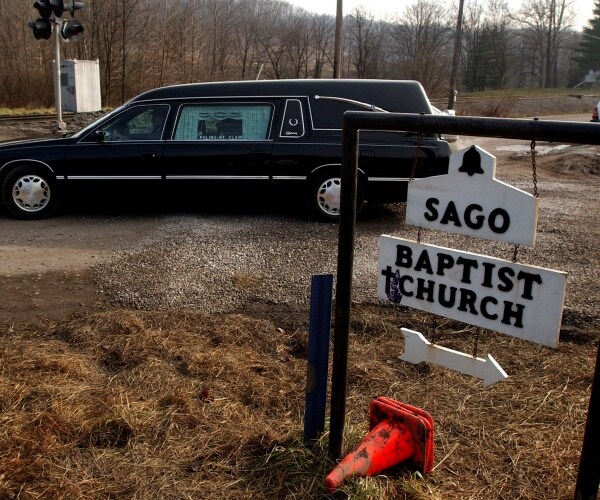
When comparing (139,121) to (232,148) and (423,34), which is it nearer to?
(232,148)

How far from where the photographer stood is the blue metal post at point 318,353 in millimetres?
3080

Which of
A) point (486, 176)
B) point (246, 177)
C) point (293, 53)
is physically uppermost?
point (293, 53)

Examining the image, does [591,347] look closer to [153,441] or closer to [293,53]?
[153,441]

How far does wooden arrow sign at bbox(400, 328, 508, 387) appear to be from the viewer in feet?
8.89

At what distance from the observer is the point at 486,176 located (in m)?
2.56

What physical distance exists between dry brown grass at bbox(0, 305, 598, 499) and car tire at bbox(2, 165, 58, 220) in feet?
12.6

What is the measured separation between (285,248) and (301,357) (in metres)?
2.78

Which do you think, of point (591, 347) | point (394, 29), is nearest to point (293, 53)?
point (394, 29)

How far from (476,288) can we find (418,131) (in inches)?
25.9

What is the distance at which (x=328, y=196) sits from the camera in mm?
8273

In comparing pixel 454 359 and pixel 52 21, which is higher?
pixel 52 21

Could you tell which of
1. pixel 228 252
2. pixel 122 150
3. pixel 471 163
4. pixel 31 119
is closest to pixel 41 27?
pixel 122 150

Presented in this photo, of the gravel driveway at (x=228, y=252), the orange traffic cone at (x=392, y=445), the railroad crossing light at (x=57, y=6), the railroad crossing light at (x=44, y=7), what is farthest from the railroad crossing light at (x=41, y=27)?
the orange traffic cone at (x=392, y=445)

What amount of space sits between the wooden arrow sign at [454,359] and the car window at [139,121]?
6.24m
